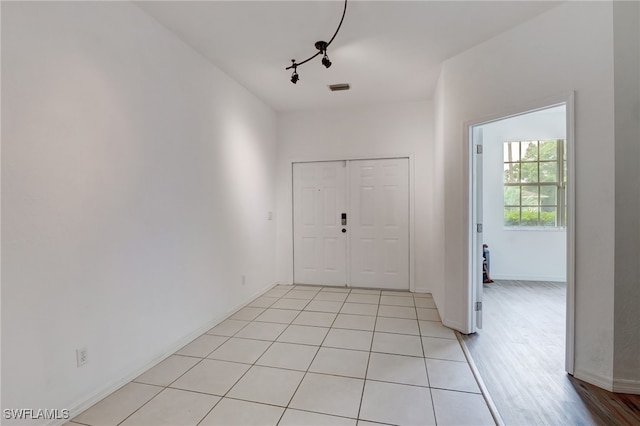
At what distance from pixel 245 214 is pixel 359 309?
6.22ft

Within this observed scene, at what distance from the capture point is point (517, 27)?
247 cm

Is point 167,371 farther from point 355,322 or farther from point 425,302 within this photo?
point 425,302

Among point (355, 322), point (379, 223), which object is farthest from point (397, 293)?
point (355, 322)

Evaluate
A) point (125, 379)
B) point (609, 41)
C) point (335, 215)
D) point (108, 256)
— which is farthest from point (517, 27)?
point (125, 379)

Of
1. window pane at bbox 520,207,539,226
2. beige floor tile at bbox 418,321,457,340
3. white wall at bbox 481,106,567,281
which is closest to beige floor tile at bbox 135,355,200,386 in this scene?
beige floor tile at bbox 418,321,457,340

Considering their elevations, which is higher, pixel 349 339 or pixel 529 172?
pixel 529 172

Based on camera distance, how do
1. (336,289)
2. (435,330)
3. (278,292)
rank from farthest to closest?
(336,289) → (278,292) → (435,330)

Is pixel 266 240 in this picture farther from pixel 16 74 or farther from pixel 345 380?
pixel 16 74

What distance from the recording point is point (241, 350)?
261cm

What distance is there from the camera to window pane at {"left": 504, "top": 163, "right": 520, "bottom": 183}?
5.12 metres

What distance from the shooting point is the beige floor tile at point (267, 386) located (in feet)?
6.39

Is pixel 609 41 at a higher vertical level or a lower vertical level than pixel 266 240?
higher

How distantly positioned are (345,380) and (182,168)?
2.26 m

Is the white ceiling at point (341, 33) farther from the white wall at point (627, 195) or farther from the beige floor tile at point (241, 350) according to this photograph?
the beige floor tile at point (241, 350)
